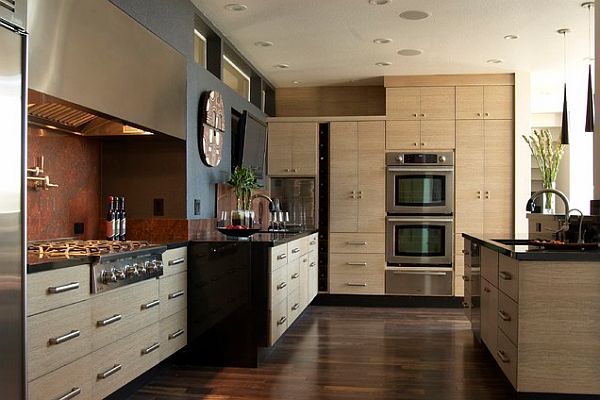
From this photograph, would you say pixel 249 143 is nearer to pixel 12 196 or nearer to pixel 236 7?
pixel 236 7

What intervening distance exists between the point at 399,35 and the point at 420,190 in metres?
2.15

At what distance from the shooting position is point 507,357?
3379mm

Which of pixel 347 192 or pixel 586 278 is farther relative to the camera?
pixel 347 192

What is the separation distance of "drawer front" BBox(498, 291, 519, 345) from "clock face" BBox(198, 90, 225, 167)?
7.70 ft

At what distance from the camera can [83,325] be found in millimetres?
2646

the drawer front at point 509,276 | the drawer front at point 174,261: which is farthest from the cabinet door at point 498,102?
the drawer front at point 174,261

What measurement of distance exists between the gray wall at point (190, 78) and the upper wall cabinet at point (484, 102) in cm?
295

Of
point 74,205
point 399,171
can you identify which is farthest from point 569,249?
point 399,171

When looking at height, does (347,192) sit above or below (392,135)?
below

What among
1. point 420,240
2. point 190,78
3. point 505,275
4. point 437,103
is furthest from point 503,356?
point 437,103

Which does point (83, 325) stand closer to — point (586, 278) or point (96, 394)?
point (96, 394)

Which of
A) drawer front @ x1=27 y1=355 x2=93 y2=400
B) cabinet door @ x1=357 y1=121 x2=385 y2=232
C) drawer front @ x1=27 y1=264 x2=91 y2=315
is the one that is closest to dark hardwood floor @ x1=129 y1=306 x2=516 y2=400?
drawer front @ x1=27 y1=355 x2=93 y2=400

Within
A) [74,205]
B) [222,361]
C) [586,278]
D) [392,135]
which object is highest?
[392,135]

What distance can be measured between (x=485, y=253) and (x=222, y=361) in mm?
1868
